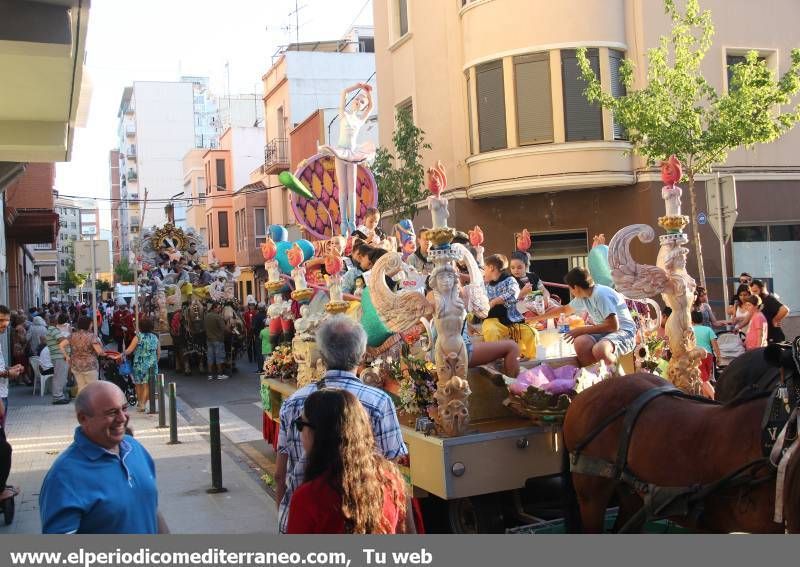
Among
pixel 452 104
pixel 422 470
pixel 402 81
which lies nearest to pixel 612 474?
pixel 422 470

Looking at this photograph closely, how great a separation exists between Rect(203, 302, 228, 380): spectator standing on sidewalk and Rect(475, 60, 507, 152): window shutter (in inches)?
304

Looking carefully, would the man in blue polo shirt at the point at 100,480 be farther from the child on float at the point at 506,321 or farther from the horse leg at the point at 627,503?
the child on float at the point at 506,321

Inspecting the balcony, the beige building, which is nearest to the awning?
the balcony

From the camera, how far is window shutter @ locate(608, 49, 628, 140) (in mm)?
19703

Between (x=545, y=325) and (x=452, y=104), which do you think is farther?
(x=452, y=104)

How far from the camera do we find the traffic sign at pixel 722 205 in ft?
34.8

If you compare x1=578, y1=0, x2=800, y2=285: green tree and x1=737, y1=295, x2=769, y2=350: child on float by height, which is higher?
x1=578, y1=0, x2=800, y2=285: green tree

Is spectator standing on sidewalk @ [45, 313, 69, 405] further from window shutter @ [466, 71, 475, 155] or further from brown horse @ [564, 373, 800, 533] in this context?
brown horse @ [564, 373, 800, 533]

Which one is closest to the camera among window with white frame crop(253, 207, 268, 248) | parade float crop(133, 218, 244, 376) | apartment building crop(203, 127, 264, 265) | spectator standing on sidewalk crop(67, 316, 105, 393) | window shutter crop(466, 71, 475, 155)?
spectator standing on sidewalk crop(67, 316, 105, 393)

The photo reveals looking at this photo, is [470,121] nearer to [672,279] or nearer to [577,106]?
[577,106]

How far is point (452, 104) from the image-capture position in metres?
21.4

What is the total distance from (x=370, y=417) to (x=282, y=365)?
6201mm

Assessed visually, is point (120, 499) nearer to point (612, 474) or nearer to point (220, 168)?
point (612, 474)
